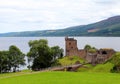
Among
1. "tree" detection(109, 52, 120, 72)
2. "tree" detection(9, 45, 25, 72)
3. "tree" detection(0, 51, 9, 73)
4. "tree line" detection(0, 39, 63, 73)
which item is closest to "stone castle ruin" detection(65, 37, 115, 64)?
"tree line" detection(0, 39, 63, 73)

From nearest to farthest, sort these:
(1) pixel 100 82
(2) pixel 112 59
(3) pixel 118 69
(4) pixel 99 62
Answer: (1) pixel 100 82
(3) pixel 118 69
(2) pixel 112 59
(4) pixel 99 62

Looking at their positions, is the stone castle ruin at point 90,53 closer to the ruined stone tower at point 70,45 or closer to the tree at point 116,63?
the ruined stone tower at point 70,45

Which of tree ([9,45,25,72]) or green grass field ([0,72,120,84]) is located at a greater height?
tree ([9,45,25,72])

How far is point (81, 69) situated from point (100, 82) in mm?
28963

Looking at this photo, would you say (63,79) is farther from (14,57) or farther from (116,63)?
(14,57)

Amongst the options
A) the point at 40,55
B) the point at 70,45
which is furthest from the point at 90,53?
the point at 40,55

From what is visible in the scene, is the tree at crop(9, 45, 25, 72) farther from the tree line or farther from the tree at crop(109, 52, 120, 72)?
the tree at crop(109, 52, 120, 72)

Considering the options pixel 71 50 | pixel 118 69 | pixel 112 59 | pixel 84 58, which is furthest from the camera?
pixel 71 50

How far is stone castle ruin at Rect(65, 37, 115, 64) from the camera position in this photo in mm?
81375

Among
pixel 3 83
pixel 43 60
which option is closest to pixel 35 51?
pixel 43 60

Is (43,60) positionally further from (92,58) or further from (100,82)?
(100,82)

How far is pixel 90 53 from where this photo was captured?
8812 cm

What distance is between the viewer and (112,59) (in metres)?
74.1

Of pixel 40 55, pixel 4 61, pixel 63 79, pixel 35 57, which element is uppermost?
pixel 40 55
